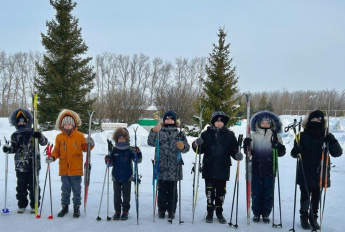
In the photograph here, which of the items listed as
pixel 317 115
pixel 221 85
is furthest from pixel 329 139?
pixel 221 85

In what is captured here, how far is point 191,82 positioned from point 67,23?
36.8m

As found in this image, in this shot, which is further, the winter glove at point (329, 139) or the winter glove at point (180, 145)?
the winter glove at point (180, 145)

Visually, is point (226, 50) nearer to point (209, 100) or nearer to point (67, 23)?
point (209, 100)

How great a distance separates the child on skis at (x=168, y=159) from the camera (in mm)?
4805

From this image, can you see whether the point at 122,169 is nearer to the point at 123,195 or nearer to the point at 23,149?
the point at 123,195

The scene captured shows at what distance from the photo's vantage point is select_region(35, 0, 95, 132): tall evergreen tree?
2166cm

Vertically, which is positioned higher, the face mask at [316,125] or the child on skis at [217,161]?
the face mask at [316,125]

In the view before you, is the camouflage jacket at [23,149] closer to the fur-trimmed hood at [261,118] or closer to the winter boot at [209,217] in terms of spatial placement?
the winter boot at [209,217]

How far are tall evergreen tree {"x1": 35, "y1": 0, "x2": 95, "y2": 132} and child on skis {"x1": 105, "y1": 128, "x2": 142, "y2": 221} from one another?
17853 millimetres

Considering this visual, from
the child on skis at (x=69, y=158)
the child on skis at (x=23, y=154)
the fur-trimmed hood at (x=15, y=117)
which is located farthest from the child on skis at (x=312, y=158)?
the fur-trimmed hood at (x=15, y=117)

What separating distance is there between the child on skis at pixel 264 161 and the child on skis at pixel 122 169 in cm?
179

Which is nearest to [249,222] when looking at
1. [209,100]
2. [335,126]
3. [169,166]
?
[169,166]

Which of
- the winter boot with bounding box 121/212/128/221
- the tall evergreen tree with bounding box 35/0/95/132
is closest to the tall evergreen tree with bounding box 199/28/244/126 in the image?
the tall evergreen tree with bounding box 35/0/95/132

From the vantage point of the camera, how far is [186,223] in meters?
4.59
